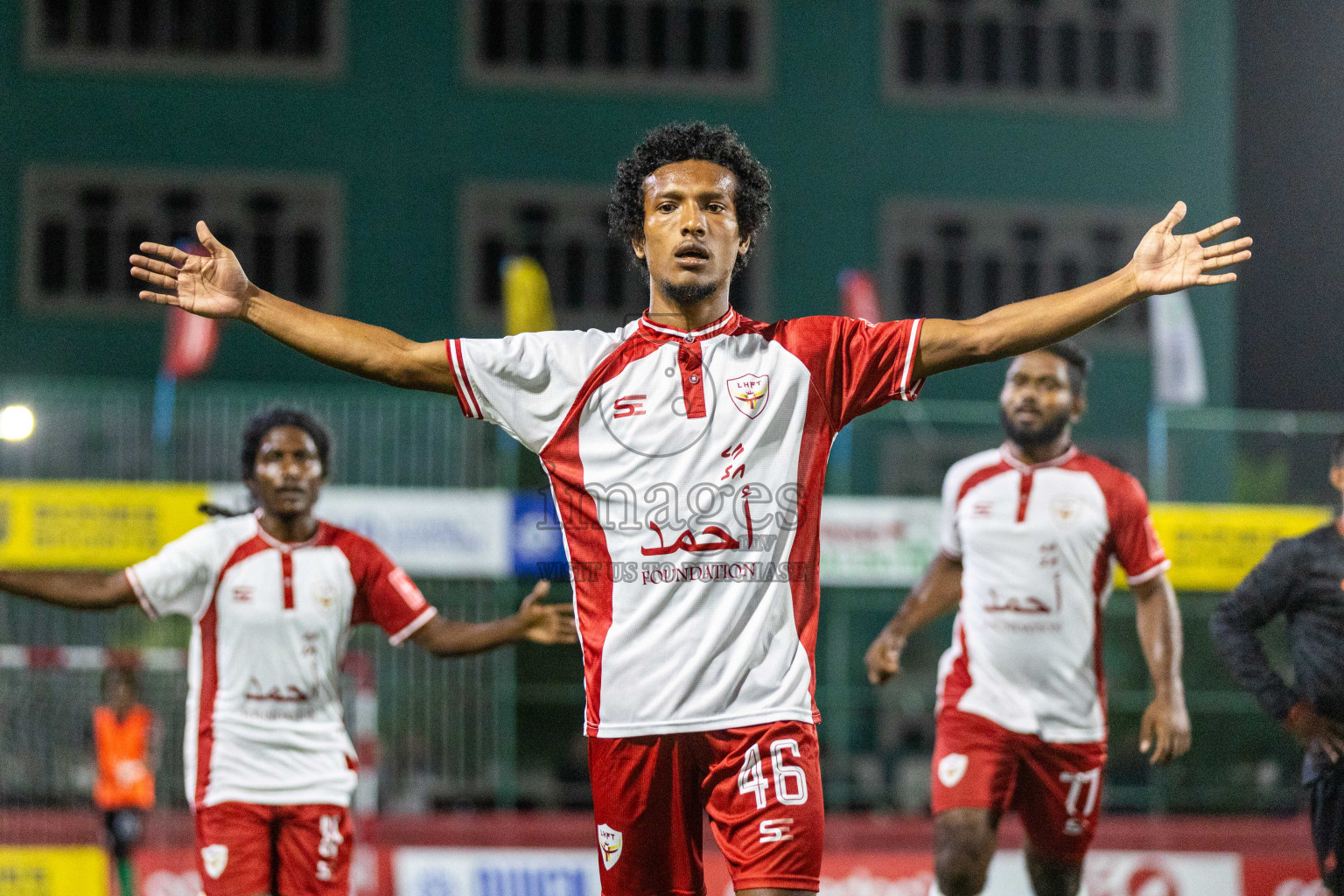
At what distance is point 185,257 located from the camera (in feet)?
12.5

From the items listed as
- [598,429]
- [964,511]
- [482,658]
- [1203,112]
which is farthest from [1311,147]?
[598,429]

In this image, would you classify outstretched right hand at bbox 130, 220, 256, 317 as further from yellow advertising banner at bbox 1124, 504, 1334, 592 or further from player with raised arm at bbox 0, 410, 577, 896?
yellow advertising banner at bbox 1124, 504, 1334, 592

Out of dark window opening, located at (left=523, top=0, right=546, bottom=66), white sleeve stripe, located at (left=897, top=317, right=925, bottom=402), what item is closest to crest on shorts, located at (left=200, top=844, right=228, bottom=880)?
white sleeve stripe, located at (left=897, top=317, right=925, bottom=402)

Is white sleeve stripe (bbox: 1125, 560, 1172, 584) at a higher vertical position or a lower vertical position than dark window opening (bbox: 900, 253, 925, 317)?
lower

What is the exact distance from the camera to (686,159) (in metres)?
4.03

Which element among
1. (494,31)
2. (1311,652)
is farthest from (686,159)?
(494,31)

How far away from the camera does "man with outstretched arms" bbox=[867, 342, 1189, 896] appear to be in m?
6.05

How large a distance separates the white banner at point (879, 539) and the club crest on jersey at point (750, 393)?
880 centimetres

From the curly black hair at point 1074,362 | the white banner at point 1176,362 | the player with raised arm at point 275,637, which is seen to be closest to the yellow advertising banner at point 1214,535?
the white banner at point 1176,362

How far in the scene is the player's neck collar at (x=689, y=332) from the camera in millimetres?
3920

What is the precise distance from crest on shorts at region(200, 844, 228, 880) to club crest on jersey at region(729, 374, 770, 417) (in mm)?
2942

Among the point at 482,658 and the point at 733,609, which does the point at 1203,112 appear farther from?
the point at 733,609

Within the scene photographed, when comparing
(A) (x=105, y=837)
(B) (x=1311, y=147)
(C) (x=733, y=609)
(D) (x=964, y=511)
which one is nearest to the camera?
(C) (x=733, y=609)

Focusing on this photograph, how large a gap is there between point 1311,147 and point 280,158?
15113mm
